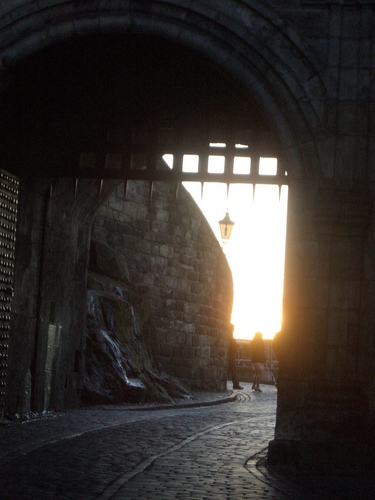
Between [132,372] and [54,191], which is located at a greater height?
[54,191]

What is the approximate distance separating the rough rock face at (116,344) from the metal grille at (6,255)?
436cm

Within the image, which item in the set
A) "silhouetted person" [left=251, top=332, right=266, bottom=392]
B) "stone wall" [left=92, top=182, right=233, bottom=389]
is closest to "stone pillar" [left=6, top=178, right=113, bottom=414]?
"stone wall" [left=92, top=182, right=233, bottom=389]

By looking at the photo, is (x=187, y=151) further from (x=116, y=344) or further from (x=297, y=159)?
(x=116, y=344)

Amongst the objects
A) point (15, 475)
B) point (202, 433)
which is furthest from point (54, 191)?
point (15, 475)

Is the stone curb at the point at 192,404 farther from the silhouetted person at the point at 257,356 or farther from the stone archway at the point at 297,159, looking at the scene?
the stone archway at the point at 297,159

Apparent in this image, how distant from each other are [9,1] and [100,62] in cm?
133

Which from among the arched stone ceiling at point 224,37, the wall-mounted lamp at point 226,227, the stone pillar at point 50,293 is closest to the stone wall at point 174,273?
the wall-mounted lamp at point 226,227

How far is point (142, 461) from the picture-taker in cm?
794

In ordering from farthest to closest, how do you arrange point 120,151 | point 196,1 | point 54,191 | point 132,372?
point 132,372 < point 54,191 < point 120,151 < point 196,1

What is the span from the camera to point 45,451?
8484 millimetres

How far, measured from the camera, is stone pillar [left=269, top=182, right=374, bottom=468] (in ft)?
27.2

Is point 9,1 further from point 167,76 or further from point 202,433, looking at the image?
point 202,433

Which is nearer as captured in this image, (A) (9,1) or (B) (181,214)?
(A) (9,1)

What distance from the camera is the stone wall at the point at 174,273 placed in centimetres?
1950
